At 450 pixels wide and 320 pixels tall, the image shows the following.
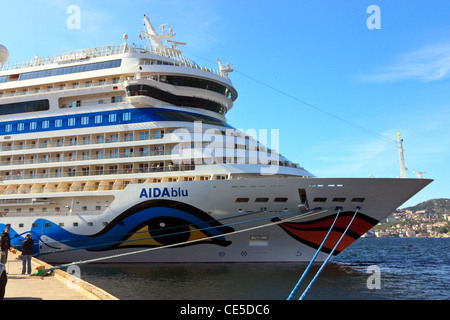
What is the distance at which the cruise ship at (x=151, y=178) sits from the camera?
61.4ft

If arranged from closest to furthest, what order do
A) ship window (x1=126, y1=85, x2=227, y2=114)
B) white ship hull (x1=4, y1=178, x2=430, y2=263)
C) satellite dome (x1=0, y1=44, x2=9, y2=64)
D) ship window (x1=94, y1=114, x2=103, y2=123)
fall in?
white ship hull (x1=4, y1=178, x2=430, y2=263) < satellite dome (x1=0, y1=44, x2=9, y2=64) < ship window (x1=126, y1=85, x2=227, y2=114) < ship window (x1=94, y1=114, x2=103, y2=123)

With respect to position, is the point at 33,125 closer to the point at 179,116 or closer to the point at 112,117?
the point at 112,117

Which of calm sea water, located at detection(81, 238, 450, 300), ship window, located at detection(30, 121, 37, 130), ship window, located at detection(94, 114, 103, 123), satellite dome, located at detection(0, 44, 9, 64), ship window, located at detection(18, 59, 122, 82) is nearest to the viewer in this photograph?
calm sea water, located at detection(81, 238, 450, 300)

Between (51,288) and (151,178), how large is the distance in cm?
1069

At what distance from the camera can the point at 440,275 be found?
21.7 meters

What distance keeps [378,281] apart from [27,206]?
19769 millimetres

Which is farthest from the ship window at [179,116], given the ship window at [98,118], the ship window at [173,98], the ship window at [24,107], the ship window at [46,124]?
the ship window at [24,107]

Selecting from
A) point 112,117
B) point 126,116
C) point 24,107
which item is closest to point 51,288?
point 126,116

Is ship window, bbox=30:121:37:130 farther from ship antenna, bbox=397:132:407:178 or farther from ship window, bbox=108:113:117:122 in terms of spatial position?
ship antenna, bbox=397:132:407:178

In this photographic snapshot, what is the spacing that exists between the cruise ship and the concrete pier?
11.4 feet

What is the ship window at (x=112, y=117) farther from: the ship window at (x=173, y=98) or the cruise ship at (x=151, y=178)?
the ship window at (x=173, y=98)

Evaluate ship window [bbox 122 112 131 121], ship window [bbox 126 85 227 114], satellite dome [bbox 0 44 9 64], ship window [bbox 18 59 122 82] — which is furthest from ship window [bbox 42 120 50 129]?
satellite dome [bbox 0 44 9 64]

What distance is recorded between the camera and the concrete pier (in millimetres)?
9164

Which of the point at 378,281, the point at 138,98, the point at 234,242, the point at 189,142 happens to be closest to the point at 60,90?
the point at 138,98
